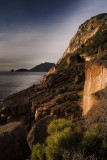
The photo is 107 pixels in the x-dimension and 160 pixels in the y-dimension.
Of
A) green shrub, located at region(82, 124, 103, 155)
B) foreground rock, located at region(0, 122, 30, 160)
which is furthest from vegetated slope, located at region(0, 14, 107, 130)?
green shrub, located at region(82, 124, 103, 155)

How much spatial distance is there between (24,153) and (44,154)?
173 centimetres

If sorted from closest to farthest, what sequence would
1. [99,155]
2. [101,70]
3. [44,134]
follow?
[99,155] → [44,134] → [101,70]

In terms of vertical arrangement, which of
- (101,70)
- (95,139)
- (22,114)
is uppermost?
(101,70)

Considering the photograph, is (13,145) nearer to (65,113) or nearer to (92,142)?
(92,142)

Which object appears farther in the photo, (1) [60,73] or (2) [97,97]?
(1) [60,73]

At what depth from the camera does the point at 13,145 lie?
179 inches

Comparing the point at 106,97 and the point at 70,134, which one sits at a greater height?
the point at 106,97

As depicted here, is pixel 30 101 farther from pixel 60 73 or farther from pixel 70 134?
pixel 70 134

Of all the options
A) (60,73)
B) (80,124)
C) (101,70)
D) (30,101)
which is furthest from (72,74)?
(80,124)

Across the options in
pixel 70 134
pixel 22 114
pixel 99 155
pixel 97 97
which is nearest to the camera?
pixel 99 155

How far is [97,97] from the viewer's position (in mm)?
5180

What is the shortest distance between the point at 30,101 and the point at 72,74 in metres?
9.35

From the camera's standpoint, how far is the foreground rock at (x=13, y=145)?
4324 mm

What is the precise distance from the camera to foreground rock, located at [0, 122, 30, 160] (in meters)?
4.32
